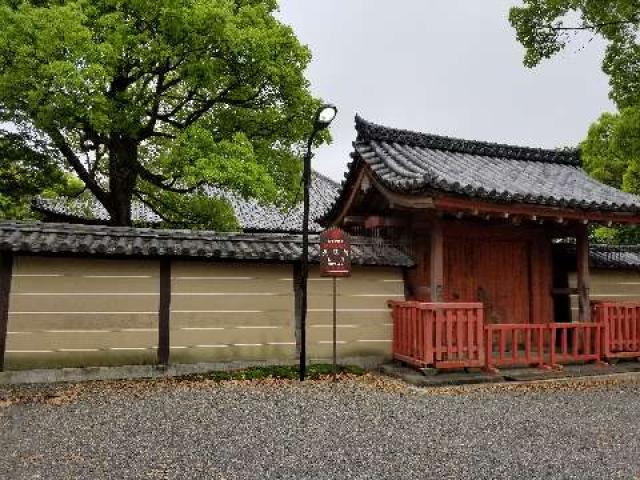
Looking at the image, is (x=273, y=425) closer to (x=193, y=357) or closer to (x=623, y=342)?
(x=193, y=357)

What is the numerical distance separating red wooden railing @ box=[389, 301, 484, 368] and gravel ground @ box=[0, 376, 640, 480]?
0.62m

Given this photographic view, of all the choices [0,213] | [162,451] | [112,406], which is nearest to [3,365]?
[112,406]

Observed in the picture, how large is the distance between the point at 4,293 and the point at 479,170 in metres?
10.1

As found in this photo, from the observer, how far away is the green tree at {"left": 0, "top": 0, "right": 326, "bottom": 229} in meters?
11.6

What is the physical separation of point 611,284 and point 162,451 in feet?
37.7

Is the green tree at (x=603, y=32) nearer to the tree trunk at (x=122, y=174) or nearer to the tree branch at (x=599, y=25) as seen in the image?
the tree branch at (x=599, y=25)

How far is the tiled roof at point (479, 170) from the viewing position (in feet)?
30.5

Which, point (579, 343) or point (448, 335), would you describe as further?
point (579, 343)

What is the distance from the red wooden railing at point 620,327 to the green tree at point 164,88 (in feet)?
25.3

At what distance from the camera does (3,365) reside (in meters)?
9.08

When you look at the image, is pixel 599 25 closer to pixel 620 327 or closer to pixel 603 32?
pixel 603 32

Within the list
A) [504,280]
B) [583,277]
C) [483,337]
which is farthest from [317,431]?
[583,277]

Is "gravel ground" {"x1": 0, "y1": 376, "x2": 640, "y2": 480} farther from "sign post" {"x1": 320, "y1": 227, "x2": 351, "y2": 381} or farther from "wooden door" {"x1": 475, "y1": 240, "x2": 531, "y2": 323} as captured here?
"wooden door" {"x1": 475, "y1": 240, "x2": 531, "y2": 323}

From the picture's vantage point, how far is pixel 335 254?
368 inches
